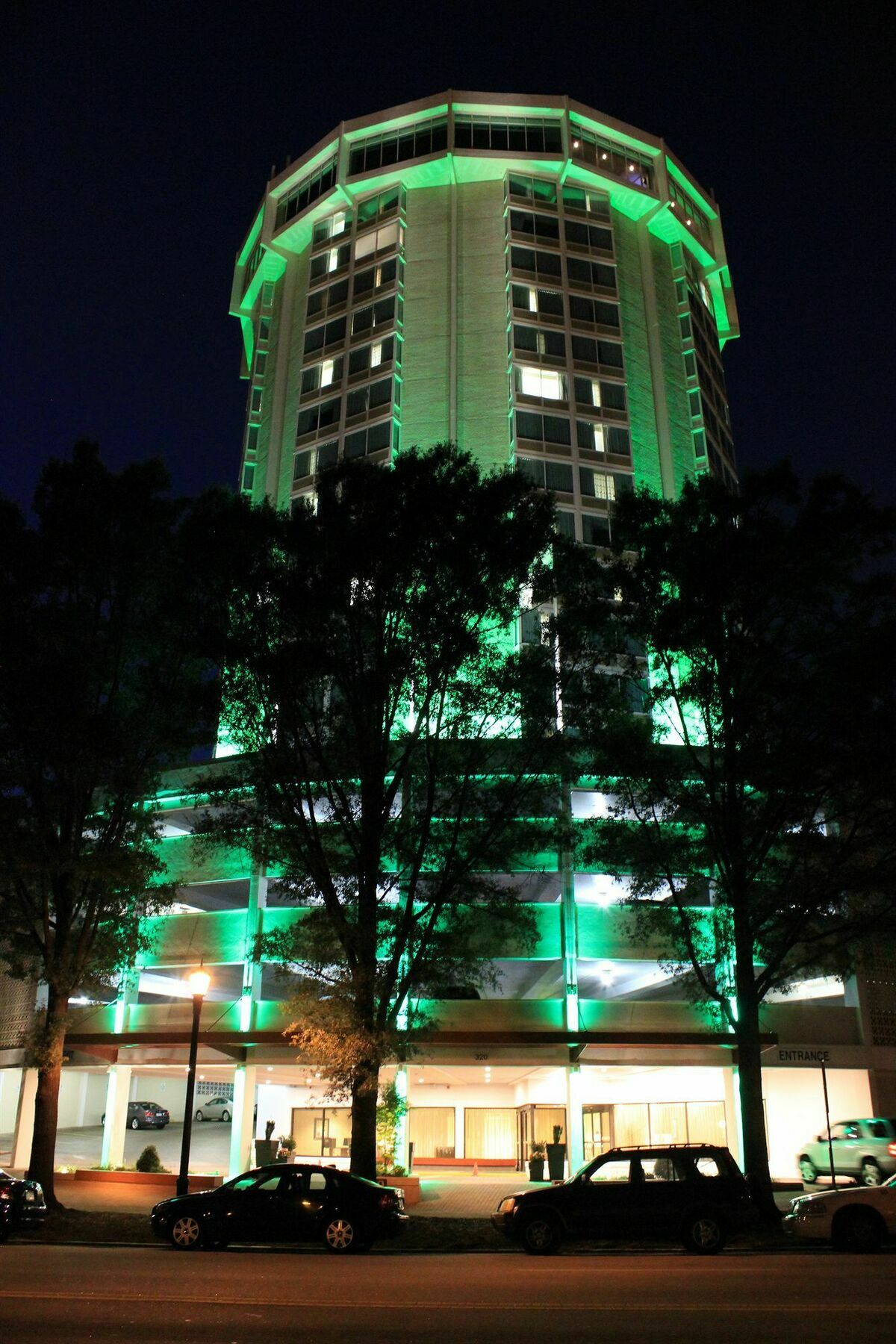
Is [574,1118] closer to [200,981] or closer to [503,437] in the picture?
[200,981]

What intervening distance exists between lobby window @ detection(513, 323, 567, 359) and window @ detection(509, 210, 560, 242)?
20.1ft

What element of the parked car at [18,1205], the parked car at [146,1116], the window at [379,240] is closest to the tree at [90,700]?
the parked car at [18,1205]

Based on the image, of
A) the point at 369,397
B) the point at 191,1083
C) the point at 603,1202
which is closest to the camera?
the point at 603,1202

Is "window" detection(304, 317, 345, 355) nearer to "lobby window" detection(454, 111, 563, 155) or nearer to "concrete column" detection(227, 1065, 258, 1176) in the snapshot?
"lobby window" detection(454, 111, 563, 155)

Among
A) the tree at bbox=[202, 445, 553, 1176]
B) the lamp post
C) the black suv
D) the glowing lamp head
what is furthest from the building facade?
the black suv

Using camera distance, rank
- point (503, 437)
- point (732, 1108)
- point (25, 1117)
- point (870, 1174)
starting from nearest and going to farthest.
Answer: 1. point (870, 1174)
2. point (732, 1108)
3. point (25, 1117)
4. point (503, 437)

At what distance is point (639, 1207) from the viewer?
1691cm

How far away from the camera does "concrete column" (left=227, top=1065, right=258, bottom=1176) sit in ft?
99.0

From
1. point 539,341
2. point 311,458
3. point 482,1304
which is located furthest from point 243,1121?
point 539,341

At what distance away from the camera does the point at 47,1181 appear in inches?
870

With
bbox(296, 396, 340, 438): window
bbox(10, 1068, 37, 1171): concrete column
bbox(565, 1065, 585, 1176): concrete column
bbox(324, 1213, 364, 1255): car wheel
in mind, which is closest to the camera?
bbox(324, 1213, 364, 1255): car wheel

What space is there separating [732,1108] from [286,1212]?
18.3 metres

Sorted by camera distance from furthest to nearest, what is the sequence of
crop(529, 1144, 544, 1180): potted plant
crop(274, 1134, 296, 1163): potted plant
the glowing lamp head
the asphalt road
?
1. crop(274, 1134, 296, 1163): potted plant
2. crop(529, 1144, 544, 1180): potted plant
3. the glowing lamp head
4. the asphalt road

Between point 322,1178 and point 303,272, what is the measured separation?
51.0m
